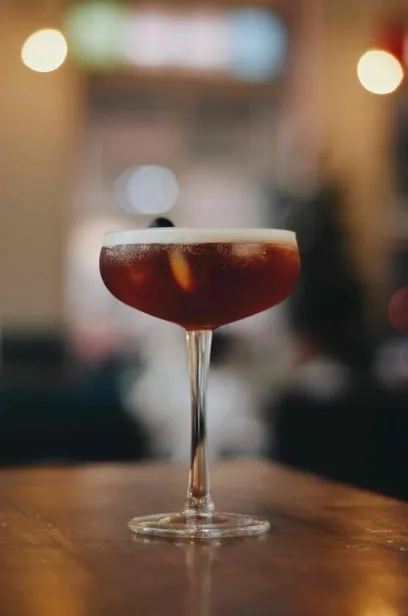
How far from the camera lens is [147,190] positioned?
5312mm

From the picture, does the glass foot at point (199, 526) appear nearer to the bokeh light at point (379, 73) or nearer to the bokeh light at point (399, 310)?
the bokeh light at point (379, 73)

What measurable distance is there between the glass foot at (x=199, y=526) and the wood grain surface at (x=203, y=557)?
17 mm

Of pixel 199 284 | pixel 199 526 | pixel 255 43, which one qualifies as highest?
pixel 255 43

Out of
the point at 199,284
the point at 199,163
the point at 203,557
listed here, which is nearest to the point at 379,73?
the point at 199,163

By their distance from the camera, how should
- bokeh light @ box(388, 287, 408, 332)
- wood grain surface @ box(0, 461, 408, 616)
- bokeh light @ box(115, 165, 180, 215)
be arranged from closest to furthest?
1. wood grain surface @ box(0, 461, 408, 616)
2. bokeh light @ box(388, 287, 408, 332)
3. bokeh light @ box(115, 165, 180, 215)

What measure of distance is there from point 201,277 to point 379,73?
3.25 m

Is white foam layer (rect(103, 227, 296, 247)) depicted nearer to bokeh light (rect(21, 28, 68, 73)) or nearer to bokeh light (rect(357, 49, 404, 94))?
bokeh light (rect(21, 28, 68, 73))

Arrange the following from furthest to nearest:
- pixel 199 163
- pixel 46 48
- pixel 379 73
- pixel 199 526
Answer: pixel 199 163
pixel 379 73
pixel 46 48
pixel 199 526

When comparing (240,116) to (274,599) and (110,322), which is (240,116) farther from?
(274,599)

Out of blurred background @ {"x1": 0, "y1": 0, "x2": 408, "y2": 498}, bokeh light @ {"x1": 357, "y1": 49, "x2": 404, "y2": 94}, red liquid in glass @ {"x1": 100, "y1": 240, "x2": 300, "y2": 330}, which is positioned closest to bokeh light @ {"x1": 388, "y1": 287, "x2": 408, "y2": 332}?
blurred background @ {"x1": 0, "y1": 0, "x2": 408, "y2": 498}

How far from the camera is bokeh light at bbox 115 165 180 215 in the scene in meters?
5.27

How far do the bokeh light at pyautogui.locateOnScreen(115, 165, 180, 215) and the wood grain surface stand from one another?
4.20m

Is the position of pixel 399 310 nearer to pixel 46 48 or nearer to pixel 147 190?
pixel 147 190

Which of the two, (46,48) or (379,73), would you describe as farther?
(379,73)
